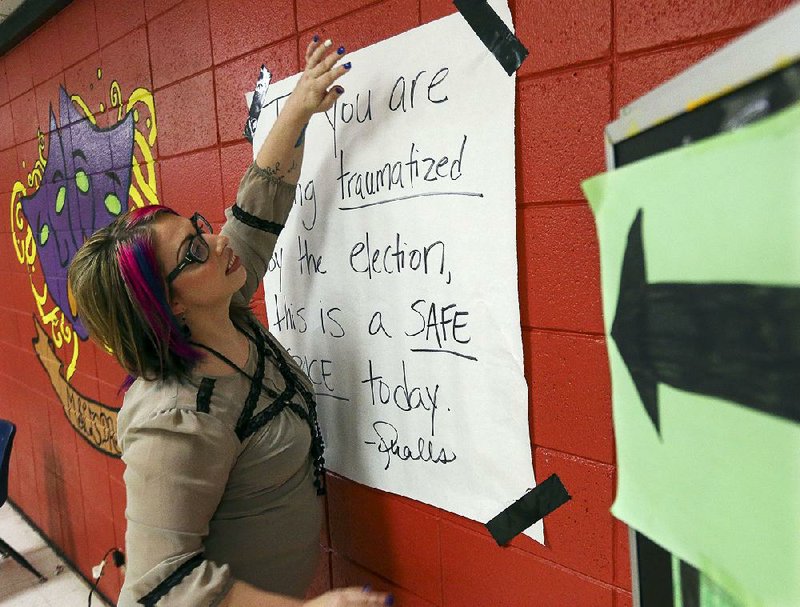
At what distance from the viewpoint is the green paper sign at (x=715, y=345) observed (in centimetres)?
26

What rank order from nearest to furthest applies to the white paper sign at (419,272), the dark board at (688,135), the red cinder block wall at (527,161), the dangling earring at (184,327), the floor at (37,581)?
the dark board at (688,135)
the red cinder block wall at (527,161)
the white paper sign at (419,272)
the dangling earring at (184,327)
the floor at (37,581)

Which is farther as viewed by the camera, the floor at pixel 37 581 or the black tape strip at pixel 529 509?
the floor at pixel 37 581

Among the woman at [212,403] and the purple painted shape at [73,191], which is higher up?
the purple painted shape at [73,191]

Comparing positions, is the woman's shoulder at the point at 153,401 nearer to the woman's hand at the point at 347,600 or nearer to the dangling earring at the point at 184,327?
the dangling earring at the point at 184,327

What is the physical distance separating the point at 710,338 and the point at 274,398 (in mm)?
771

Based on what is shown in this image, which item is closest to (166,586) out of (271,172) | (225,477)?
(225,477)

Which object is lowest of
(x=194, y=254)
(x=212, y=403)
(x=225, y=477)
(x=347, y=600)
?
(x=347, y=600)

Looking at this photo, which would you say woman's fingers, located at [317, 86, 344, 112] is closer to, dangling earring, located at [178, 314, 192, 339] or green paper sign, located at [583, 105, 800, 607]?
dangling earring, located at [178, 314, 192, 339]

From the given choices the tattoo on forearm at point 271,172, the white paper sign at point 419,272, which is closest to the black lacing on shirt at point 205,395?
the white paper sign at point 419,272

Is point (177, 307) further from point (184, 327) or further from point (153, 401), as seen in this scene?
point (153, 401)

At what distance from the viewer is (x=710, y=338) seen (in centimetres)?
31

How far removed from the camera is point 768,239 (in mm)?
258

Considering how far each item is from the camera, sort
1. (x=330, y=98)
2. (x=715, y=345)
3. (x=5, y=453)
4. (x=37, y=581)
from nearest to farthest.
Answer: (x=715, y=345)
(x=330, y=98)
(x=5, y=453)
(x=37, y=581)

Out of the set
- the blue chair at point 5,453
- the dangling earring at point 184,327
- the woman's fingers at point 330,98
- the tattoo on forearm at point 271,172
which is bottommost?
the blue chair at point 5,453
